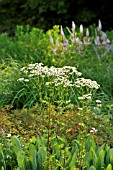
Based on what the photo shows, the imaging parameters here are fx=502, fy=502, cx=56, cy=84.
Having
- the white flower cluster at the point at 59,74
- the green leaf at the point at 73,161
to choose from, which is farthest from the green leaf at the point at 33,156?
the white flower cluster at the point at 59,74

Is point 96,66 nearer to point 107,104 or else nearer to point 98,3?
point 107,104

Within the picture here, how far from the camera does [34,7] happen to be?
12.5 meters

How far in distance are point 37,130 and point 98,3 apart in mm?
7556

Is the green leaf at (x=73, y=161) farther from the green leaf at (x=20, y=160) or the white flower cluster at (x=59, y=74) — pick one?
the white flower cluster at (x=59, y=74)

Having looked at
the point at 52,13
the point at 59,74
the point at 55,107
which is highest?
the point at 52,13

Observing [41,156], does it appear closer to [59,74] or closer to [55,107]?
[59,74]

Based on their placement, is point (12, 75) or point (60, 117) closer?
point (60, 117)

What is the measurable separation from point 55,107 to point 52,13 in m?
7.64

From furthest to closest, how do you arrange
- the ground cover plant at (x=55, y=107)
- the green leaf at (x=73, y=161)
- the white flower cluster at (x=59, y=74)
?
the white flower cluster at (x=59, y=74) < the ground cover plant at (x=55, y=107) < the green leaf at (x=73, y=161)

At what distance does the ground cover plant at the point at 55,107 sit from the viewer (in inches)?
159

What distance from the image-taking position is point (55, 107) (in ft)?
18.2

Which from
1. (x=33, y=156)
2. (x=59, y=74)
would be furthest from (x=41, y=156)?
(x=59, y=74)

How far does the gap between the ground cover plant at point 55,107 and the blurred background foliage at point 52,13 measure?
2.95 meters

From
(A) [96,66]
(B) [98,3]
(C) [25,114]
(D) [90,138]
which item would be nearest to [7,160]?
(D) [90,138]
